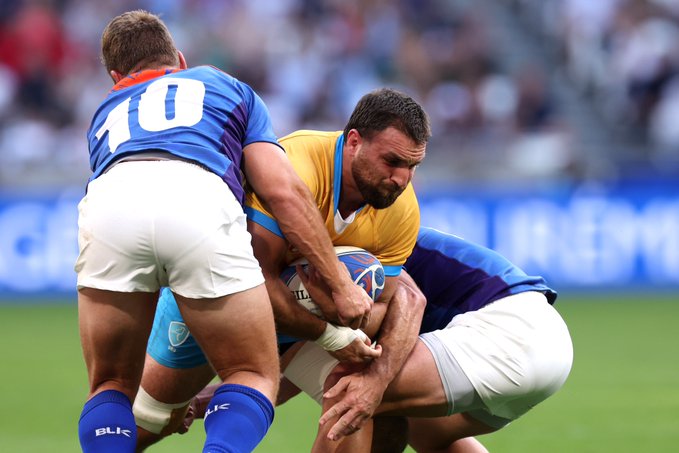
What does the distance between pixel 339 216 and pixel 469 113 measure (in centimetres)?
1084

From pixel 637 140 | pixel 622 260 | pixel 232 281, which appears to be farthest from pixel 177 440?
pixel 637 140

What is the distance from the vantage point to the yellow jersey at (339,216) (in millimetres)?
4941

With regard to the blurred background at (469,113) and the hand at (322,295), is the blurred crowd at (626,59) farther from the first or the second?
the hand at (322,295)

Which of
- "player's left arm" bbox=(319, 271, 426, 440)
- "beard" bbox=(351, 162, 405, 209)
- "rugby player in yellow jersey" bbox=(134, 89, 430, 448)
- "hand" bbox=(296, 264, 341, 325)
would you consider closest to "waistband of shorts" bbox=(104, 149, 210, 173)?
"rugby player in yellow jersey" bbox=(134, 89, 430, 448)

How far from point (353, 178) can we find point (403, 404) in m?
1.01

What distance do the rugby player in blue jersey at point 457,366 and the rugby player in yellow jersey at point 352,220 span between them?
0.52ft

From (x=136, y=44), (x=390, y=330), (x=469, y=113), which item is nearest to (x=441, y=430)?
(x=390, y=330)

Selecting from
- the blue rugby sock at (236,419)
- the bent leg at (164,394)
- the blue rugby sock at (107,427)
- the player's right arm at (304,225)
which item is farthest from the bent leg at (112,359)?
the bent leg at (164,394)

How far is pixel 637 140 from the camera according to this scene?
1580cm

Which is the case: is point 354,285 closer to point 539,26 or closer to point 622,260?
point 622,260

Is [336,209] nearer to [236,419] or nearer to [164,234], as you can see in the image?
[164,234]

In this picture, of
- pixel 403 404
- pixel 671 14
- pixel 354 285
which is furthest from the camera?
pixel 671 14

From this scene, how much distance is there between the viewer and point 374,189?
4887mm

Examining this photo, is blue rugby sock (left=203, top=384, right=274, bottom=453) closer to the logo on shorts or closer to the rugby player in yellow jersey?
the rugby player in yellow jersey
